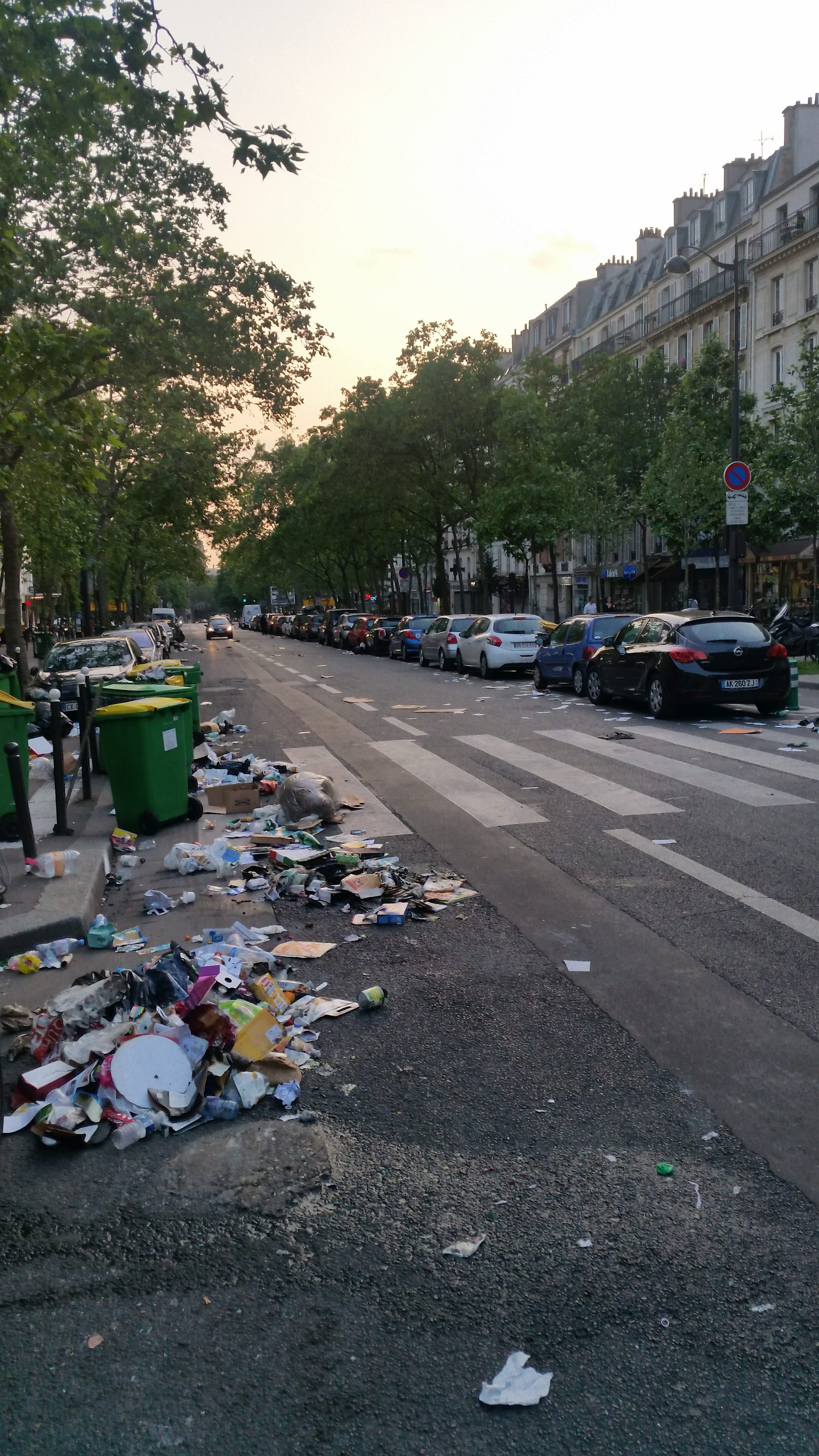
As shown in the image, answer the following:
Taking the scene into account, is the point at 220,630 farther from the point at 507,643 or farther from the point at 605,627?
the point at 605,627

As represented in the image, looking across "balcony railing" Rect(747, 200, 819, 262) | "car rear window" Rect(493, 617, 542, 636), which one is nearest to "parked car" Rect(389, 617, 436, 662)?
"car rear window" Rect(493, 617, 542, 636)

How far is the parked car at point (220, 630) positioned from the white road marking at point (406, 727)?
2844 inches

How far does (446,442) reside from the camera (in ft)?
151

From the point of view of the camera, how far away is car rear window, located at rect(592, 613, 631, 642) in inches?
784

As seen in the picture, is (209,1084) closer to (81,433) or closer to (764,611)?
(81,433)

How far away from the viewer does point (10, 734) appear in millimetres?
8773

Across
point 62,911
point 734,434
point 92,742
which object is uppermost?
point 734,434

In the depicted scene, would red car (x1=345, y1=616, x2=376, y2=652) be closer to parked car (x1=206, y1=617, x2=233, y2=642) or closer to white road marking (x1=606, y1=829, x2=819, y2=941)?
parked car (x1=206, y1=617, x2=233, y2=642)

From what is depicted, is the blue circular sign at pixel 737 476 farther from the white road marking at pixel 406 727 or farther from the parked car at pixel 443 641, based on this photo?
the parked car at pixel 443 641

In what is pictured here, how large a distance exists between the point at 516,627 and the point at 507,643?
0.47 m

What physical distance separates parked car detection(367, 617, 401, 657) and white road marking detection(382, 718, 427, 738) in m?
25.2

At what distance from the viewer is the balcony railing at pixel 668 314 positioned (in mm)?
50844

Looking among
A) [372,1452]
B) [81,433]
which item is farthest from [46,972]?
[81,433]

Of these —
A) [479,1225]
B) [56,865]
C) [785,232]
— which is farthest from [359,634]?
[479,1225]
